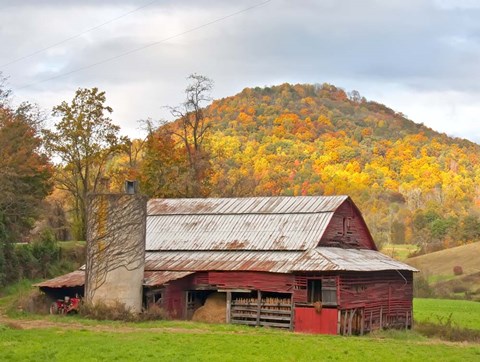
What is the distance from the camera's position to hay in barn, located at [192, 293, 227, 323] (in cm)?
3691

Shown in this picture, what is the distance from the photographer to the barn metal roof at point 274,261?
114 ft

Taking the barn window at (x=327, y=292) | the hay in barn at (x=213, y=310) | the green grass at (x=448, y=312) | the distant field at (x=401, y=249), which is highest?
the distant field at (x=401, y=249)

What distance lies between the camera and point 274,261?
36.4m

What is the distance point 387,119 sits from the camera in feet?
444

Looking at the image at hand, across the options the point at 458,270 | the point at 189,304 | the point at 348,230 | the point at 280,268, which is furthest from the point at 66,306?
the point at 458,270

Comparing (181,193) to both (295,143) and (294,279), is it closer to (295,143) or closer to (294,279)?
(294,279)

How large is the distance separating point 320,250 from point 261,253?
3.05 meters

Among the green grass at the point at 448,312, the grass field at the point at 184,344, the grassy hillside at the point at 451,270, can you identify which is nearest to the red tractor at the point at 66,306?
the grass field at the point at 184,344

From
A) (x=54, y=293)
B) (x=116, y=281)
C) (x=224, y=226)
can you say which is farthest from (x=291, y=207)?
(x=54, y=293)

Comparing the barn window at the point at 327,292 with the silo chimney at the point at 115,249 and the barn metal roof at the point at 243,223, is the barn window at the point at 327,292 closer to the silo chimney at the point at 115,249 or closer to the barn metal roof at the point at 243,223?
the barn metal roof at the point at 243,223

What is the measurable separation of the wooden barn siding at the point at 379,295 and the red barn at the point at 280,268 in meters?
0.05

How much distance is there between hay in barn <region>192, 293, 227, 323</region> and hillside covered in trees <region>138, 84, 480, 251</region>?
3573 centimetres

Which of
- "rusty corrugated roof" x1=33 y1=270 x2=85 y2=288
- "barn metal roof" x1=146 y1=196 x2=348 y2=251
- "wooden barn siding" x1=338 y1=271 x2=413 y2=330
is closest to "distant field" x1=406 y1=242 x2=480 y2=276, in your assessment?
"wooden barn siding" x1=338 y1=271 x2=413 y2=330

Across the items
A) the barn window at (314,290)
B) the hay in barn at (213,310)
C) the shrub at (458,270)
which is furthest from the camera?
the shrub at (458,270)
